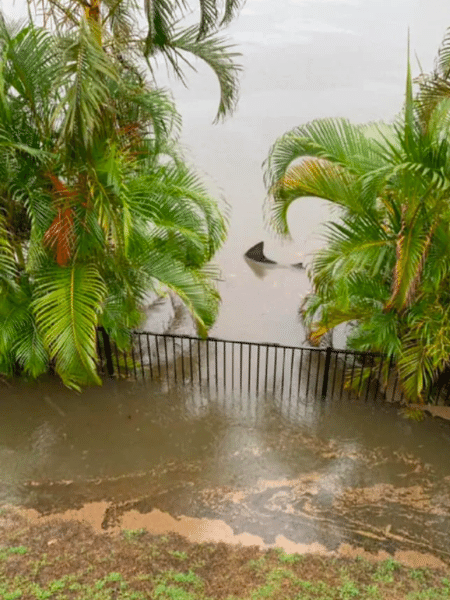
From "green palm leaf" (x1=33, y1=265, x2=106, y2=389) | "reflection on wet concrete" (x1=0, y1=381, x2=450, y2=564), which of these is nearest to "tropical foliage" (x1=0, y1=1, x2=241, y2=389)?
"green palm leaf" (x1=33, y1=265, x2=106, y2=389)

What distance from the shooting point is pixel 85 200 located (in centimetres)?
514

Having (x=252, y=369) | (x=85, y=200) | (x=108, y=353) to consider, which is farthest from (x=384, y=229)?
(x=108, y=353)

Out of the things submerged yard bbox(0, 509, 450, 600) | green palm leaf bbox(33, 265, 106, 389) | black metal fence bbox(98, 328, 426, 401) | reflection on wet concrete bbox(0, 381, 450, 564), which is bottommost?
submerged yard bbox(0, 509, 450, 600)

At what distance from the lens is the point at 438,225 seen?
4.99 meters

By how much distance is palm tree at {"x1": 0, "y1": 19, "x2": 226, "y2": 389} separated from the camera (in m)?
4.63

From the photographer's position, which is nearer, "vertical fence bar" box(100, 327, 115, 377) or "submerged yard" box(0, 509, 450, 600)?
"submerged yard" box(0, 509, 450, 600)

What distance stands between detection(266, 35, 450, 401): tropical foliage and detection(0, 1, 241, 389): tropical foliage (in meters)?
1.14

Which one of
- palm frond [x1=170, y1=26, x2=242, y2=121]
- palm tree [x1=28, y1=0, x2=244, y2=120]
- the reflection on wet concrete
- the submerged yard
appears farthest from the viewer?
palm frond [x1=170, y1=26, x2=242, y2=121]

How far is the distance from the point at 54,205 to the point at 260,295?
4.30m

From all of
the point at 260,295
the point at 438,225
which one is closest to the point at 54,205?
the point at 438,225

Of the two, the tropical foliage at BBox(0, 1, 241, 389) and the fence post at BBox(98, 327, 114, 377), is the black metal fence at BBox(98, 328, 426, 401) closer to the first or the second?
the fence post at BBox(98, 327, 114, 377)

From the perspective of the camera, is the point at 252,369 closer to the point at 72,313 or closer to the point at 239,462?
the point at 239,462

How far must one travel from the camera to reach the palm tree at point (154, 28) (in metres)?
5.36

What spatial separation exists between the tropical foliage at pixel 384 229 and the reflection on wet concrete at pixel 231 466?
32.6 inches
